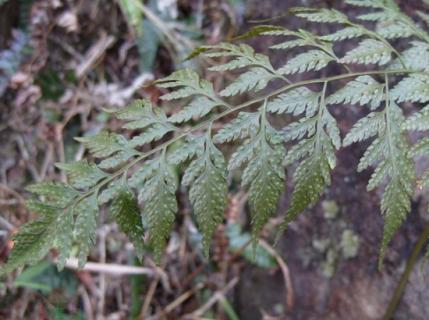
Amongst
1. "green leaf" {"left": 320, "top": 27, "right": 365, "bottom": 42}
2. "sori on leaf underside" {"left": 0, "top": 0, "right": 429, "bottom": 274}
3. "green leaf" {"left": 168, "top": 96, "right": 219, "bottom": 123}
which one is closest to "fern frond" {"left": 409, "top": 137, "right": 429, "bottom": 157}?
"sori on leaf underside" {"left": 0, "top": 0, "right": 429, "bottom": 274}

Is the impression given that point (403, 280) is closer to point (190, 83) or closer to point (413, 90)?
point (413, 90)

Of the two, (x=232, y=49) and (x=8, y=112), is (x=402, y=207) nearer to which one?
(x=232, y=49)

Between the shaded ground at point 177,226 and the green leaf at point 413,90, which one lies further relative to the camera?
the shaded ground at point 177,226

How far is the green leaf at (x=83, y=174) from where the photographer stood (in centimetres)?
133

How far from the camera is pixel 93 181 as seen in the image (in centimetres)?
133

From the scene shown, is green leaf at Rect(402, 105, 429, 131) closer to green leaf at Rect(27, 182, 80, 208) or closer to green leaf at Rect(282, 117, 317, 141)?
green leaf at Rect(282, 117, 317, 141)

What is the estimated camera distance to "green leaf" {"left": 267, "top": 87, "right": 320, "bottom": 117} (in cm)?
136

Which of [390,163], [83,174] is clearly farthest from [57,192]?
[390,163]

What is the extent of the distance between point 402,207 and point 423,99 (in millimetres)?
293

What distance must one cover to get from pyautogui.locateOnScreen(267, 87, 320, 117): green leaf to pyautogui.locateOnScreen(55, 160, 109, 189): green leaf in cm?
49

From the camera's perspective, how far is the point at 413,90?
1357 millimetres

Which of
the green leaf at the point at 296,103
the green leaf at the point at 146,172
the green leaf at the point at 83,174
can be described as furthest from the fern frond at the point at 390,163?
the green leaf at the point at 83,174

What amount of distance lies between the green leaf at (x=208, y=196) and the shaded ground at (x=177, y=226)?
3.13ft

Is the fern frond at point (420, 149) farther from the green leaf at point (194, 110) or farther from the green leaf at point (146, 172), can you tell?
the green leaf at point (146, 172)
